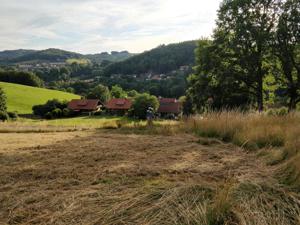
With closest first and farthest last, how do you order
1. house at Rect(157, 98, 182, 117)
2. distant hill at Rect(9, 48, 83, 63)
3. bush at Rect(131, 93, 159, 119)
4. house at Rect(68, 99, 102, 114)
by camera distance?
1. bush at Rect(131, 93, 159, 119)
2. house at Rect(157, 98, 182, 117)
3. house at Rect(68, 99, 102, 114)
4. distant hill at Rect(9, 48, 83, 63)

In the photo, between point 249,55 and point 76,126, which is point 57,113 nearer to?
point 76,126

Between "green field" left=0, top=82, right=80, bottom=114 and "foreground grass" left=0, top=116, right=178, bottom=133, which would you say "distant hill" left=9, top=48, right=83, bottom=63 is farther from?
"foreground grass" left=0, top=116, right=178, bottom=133

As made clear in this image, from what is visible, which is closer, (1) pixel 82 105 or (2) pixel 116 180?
(2) pixel 116 180

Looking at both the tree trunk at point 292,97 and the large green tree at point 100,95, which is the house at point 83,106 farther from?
the tree trunk at point 292,97

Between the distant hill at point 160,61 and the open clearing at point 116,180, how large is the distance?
254ft

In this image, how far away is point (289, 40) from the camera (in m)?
15.8

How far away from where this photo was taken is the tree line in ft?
51.8

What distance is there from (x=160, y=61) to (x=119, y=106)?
4642 cm

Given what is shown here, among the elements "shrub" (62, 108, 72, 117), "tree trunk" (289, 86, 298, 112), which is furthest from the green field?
"tree trunk" (289, 86, 298, 112)

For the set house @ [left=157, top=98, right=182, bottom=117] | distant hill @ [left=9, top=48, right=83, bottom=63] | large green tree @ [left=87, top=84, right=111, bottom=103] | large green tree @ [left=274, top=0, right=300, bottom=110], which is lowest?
house @ [left=157, top=98, right=182, bottom=117]

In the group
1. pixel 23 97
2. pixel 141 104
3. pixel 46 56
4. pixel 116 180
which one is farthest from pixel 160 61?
pixel 46 56

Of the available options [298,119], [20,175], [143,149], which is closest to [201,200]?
[20,175]

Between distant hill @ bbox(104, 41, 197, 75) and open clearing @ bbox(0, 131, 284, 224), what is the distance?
254 feet

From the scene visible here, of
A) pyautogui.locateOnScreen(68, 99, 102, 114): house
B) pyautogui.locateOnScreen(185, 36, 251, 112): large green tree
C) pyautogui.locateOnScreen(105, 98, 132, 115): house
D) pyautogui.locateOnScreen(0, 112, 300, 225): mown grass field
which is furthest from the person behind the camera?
pyautogui.locateOnScreen(105, 98, 132, 115): house
